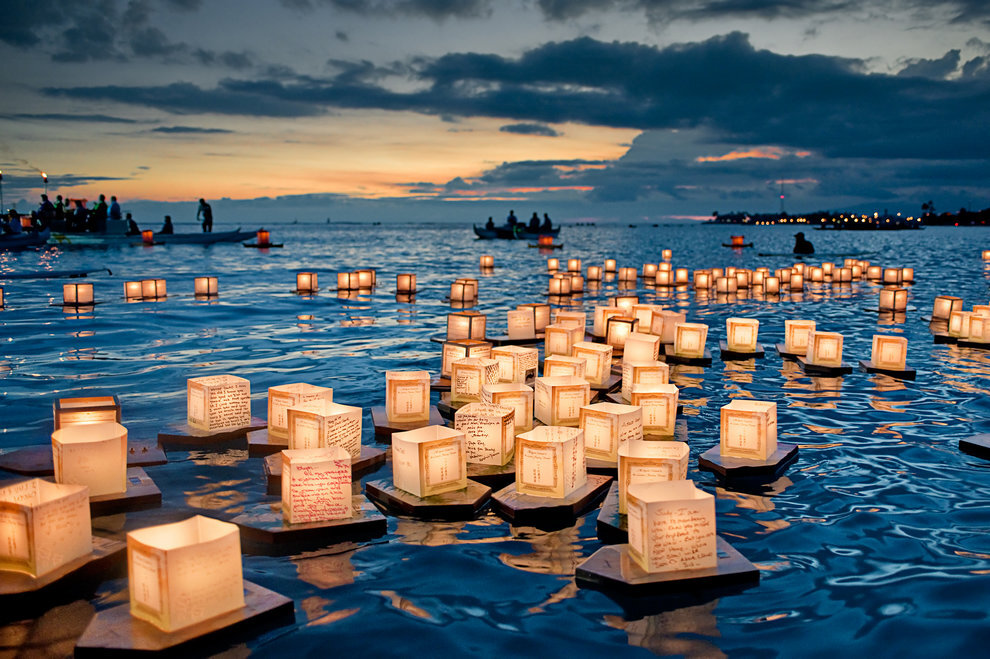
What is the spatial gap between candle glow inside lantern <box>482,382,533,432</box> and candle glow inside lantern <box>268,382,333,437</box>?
64.8 inches

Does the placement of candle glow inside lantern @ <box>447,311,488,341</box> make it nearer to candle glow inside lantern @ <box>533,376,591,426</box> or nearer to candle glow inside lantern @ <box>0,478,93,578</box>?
candle glow inside lantern @ <box>533,376,591,426</box>

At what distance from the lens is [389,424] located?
8.12 m

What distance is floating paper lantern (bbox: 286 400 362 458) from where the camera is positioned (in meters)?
6.62

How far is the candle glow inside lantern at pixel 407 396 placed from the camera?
26.6 feet

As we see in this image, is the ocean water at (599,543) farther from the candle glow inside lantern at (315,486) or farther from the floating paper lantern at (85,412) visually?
the floating paper lantern at (85,412)

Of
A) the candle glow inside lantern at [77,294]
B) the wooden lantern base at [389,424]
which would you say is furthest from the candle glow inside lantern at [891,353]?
the candle glow inside lantern at [77,294]

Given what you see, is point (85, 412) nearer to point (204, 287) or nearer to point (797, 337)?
point (797, 337)

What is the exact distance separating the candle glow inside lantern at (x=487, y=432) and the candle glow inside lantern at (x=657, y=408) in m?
1.65

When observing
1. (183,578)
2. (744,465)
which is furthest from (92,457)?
(744,465)

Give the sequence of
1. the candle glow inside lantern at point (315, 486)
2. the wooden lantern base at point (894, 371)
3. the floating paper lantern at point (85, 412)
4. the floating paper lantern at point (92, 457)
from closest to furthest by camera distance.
→ the candle glow inside lantern at point (315, 486) → the floating paper lantern at point (92, 457) → the floating paper lantern at point (85, 412) → the wooden lantern base at point (894, 371)

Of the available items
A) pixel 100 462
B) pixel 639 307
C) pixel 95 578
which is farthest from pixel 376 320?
pixel 95 578

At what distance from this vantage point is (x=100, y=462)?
571 centimetres

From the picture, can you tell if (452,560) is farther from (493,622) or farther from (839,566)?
(839,566)

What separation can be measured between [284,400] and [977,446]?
6.94 meters
